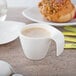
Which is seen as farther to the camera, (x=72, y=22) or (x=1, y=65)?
(x=72, y=22)

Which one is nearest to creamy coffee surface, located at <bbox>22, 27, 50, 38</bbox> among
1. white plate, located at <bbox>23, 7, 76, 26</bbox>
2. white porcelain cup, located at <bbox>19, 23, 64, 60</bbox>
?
white porcelain cup, located at <bbox>19, 23, 64, 60</bbox>

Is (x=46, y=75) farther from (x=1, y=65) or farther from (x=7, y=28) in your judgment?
(x=7, y=28)

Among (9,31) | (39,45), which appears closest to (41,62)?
(39,45)

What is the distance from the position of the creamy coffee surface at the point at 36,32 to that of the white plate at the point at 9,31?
0.24 feet

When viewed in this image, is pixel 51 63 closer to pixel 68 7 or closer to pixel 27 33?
pixel 27 33

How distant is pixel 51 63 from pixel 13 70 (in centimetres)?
10

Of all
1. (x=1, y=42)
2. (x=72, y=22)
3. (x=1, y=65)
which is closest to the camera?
(x=1, y=65)

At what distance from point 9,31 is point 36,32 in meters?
0.14

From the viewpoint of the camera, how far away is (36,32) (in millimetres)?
575

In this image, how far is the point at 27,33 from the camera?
1.89 ft

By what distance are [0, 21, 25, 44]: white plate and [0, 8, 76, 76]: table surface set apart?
13 millimetres

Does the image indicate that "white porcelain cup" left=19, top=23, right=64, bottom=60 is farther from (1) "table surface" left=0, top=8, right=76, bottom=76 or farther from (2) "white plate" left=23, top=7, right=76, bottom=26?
(2) "white plate" left=23, top=7, right=76, bottom=26

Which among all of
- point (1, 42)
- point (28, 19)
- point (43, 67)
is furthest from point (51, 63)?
point (28, 19)

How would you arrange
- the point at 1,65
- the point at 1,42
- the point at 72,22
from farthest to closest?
the point at 72,22, the point at 1,42, the point at 1,65
